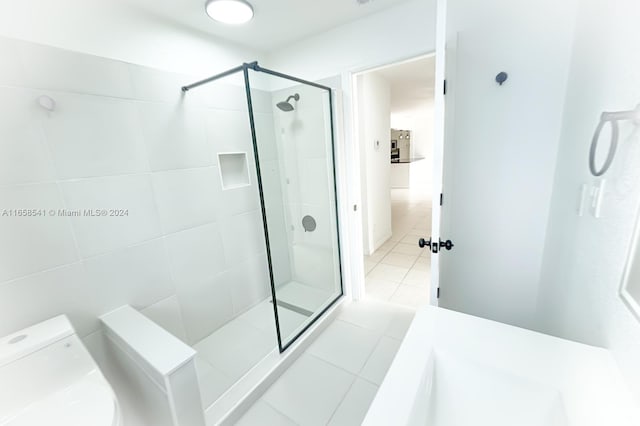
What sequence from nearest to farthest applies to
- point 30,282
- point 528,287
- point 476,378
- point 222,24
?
point 476,378 < point 30,282 < point 528,287 < point 222,24

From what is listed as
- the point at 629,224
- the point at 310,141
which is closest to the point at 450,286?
the point at 629,224

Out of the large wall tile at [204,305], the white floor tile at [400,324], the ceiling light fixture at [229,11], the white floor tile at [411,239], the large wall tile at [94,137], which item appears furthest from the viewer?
the white floor tile at [411,239]

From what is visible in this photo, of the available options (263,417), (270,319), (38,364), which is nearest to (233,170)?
(270,319)

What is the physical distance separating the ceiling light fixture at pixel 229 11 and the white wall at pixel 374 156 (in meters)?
1.75

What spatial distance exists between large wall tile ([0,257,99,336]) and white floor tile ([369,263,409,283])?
2602 millimetres

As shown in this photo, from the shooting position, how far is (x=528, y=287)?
1.63 meters

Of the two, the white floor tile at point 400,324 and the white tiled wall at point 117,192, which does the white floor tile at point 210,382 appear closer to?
the white tiled wall at point 117,192

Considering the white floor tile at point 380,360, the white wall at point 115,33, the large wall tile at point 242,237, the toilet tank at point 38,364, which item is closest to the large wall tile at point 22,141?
the white wall at point 115,33

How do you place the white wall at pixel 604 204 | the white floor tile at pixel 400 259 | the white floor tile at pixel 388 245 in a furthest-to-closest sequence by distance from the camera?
the white floor tile at pixel 388 245
the white floor tile at pixel 400 259
the white wall at pixel 604 204

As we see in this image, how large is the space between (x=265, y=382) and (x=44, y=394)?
1.08 metres

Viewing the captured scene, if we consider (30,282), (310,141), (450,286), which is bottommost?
(450,286)

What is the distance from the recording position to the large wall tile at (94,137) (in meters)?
1.31

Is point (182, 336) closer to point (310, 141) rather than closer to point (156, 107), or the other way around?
point (156, 107)

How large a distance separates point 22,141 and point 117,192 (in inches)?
17.5
